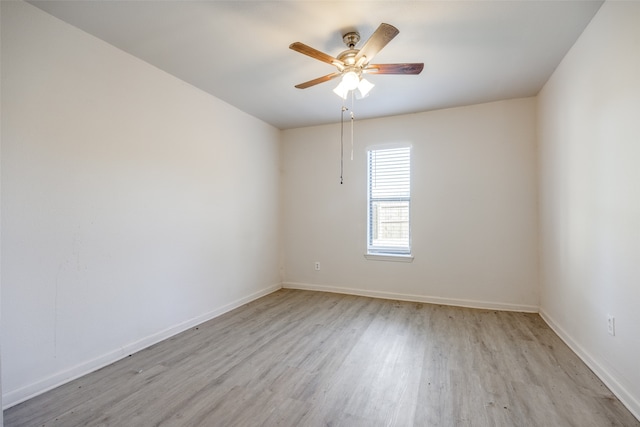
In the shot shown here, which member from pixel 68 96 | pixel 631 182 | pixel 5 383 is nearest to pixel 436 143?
pixel 631 182

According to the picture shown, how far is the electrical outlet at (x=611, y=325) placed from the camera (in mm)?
1913

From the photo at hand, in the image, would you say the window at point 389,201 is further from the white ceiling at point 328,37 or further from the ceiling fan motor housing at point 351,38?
the ceiling fan motor housing at point 351,38

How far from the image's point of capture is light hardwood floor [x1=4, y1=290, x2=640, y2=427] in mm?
1705

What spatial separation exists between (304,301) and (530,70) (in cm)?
357

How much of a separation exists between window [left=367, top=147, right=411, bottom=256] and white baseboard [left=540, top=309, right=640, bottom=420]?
1.79 m

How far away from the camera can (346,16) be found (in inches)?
79.0

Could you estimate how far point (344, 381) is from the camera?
6.81 ft

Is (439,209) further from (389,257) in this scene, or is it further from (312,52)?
(312,52)

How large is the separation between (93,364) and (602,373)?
3650mm

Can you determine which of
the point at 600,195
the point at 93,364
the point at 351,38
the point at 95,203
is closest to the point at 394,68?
the point at 351,38

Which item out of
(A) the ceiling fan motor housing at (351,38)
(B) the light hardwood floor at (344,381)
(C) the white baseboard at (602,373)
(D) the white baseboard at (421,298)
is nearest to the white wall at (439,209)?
(D) the white baseboard at (421,298)

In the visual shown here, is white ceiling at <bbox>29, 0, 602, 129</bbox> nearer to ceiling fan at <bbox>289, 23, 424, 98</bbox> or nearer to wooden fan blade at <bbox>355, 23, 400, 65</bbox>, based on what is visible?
ceiling fan at <bbox>289, 23, 424, 98</bbox>

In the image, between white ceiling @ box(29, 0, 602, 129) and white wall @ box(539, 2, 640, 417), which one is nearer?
white wall @ box(539, 2, 640, 417)

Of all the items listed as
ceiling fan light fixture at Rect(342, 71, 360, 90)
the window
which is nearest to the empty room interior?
ceiling fan light fixture at Rect(342, 71, 360, 90)
